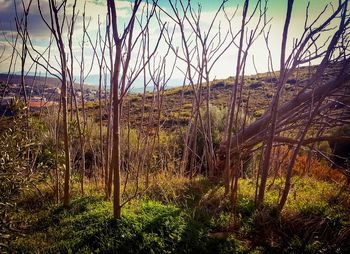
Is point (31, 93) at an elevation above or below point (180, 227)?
above

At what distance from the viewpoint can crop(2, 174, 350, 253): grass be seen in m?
3.07

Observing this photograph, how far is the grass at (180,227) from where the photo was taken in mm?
3074

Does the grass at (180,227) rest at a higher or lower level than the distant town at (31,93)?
lower

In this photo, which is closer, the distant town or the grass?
the grass

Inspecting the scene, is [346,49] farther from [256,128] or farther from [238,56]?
[256,128]

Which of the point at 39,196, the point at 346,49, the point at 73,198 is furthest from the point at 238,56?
the point at 39,196

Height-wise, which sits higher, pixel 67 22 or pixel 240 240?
pixel 67 22

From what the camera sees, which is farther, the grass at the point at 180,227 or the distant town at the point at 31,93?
the distant town at the point at 31,93

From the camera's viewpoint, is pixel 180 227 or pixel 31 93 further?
pixel 31 93

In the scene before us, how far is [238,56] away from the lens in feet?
13.4

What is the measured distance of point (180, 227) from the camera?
346 cm

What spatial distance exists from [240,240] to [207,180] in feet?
6.74

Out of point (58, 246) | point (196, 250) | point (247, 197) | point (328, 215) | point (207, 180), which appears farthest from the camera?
point (207, 180)

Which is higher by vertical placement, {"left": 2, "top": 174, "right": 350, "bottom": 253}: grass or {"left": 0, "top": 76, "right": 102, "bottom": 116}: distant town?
{"left": 0, "top": 76, "right": 102, "bottom": 116}: distant town
